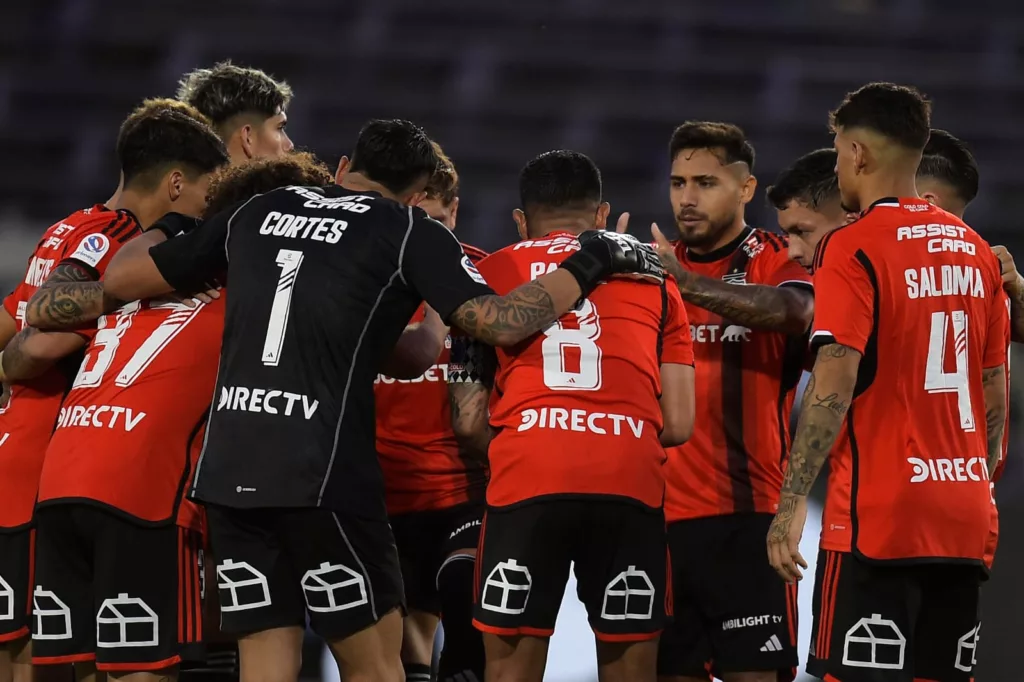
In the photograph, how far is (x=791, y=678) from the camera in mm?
4340

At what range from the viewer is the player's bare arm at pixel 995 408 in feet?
12.5

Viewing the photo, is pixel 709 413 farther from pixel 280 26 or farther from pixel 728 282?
pixel 280 26

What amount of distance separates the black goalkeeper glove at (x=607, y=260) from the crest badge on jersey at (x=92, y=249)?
57.6 inches

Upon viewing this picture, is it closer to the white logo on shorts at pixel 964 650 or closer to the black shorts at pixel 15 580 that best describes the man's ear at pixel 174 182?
the black shorts at pixel 15 580

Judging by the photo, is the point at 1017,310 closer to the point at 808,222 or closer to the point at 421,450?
the point at 808,222

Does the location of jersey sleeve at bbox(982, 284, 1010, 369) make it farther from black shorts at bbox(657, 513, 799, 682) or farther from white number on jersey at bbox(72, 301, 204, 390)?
white number on jersey at bbox(72, 301, 204, 390)

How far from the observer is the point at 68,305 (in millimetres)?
3816

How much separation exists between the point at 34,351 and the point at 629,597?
6.50ft

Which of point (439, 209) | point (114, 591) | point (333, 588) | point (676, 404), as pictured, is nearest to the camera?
point (333, 588)

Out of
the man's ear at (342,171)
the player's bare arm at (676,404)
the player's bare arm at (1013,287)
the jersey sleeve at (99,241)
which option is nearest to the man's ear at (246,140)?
the jersey sleeve at (99,241)

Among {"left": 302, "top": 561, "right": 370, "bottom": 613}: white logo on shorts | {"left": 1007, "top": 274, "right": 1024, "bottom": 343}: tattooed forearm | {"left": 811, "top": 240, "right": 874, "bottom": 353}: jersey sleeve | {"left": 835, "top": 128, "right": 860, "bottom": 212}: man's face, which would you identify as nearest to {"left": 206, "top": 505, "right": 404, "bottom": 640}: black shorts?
{"left": 302, "top": 561, "right": 370, "bottom": 613}: white logo on shorts

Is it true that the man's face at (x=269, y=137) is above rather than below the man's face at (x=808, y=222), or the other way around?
above

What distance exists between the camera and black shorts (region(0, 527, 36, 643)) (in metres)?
4.05

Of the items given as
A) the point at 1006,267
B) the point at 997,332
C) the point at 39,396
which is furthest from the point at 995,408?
the point at 39,396
